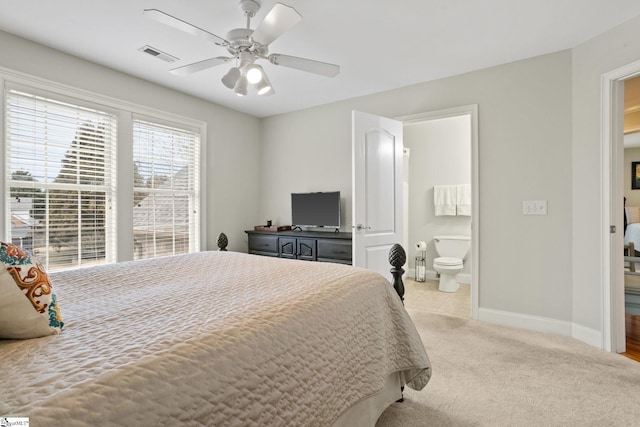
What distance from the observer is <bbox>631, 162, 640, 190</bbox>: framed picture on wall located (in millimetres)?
5434

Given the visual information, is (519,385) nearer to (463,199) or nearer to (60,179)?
(463,199)

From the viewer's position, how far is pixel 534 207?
2928 mm

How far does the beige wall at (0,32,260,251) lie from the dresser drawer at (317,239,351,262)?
140cm

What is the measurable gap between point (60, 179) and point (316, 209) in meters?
2.64

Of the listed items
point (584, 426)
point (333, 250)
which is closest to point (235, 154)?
point (333, 250)

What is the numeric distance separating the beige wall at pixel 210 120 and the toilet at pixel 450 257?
2782mm

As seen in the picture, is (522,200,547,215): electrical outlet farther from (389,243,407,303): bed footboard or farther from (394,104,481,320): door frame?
(389,243,407,303): bed footboard

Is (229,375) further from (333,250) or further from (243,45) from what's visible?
(333,250)

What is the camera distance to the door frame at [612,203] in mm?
2453

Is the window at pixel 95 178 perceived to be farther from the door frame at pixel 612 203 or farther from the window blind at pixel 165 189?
the door frame at pixel 612 203

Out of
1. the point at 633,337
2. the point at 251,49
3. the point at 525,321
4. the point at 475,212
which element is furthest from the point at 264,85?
the point at 633,337

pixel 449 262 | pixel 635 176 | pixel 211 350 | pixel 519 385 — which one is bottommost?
pixel 519 385

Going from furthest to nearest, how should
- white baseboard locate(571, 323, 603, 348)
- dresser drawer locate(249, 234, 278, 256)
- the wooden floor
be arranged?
dresser drawer locate(249, 234, 278, 256) < white baseboard locate(571, 323, 603, 348) < the wooden floor

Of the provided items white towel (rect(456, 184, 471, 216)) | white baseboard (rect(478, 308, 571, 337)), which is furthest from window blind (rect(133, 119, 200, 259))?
white towel (rect(456, 184, 471, 216))
